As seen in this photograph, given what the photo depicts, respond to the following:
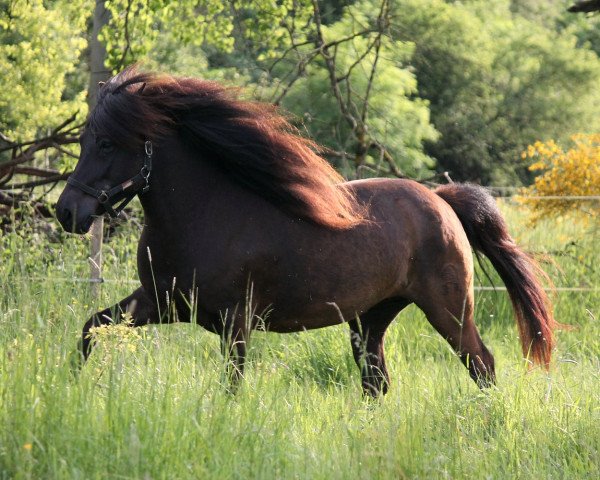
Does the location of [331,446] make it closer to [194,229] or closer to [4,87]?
[194,229]

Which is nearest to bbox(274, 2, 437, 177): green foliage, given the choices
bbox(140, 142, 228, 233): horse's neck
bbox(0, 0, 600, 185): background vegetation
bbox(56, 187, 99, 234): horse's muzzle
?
bbox(0, 0, 600, 185): background vegetation

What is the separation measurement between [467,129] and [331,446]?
26.5 m

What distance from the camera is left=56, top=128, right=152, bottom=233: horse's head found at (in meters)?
4.82

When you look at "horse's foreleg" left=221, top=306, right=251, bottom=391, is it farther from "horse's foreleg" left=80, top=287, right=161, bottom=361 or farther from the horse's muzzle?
the horse's muzzle

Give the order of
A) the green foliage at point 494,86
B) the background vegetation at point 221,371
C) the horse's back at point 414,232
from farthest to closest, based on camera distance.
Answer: the green foliage at point 494,86, the horse's back at point 414,232, the background vegetation at point 221,371

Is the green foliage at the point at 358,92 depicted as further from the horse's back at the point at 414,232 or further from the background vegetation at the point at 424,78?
the horse's back at the point at 414,232

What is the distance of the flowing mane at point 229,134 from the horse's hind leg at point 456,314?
66cm

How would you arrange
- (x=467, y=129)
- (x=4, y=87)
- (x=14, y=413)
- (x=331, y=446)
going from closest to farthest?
(x=14, y=413), (x=331, y=446), (x=4, y=87), (x=467, y=129)

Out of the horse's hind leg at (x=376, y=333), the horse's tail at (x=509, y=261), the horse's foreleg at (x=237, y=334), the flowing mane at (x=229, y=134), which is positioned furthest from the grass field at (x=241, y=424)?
the flowing mane at (x=229, y=134)

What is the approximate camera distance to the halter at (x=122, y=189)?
485 cm

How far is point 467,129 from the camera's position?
29953mm

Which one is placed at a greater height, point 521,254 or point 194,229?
point 194,229

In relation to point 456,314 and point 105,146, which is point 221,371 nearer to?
point 105,146

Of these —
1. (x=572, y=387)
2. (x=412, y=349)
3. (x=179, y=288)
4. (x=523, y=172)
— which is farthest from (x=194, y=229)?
(x=523, y=172)
